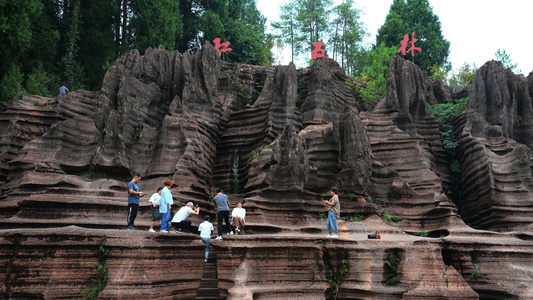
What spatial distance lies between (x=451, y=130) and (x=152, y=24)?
21.1 m

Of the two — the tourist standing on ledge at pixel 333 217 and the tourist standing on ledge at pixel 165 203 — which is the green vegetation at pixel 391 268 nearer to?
the tourist standing on ledge at pixel 333 217

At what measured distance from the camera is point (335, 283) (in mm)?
12023

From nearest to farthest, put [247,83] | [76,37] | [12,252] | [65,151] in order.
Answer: [12,252]
[65,151]
[247,83]
[76,37]

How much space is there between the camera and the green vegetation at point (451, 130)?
21750 mm

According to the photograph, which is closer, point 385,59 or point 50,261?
point 50,261

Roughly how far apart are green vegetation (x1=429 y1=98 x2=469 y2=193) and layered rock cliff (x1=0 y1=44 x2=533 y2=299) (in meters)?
0.41

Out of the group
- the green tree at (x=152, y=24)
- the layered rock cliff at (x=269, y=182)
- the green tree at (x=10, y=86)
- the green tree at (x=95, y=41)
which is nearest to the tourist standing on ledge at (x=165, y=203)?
the layered rock cliff at (x=269, y=182)

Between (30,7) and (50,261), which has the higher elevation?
(30,7)

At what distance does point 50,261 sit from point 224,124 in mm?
12910

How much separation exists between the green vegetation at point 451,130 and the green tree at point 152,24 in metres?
18.9

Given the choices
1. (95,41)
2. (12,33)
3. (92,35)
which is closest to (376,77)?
(95,41)

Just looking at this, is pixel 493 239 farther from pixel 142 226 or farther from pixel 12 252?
pixel 12 252

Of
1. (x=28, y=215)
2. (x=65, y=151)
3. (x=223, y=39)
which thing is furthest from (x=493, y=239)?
(x=223, y=39)

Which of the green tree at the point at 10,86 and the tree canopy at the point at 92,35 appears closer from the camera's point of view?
the green tree at the point at 10,86
